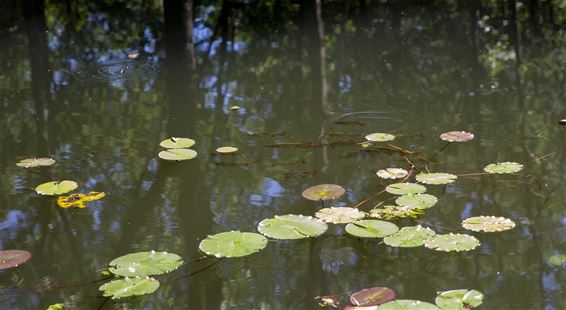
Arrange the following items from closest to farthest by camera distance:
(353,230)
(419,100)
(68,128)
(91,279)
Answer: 1. (91,279)
2. (353,230)
3. (68,128)
4. (419,100)

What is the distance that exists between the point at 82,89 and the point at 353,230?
2.70 metres

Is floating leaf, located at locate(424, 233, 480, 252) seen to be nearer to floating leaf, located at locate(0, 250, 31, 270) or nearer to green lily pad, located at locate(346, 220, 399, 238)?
green lily pad, located at locate(346, 220, 399, 238)

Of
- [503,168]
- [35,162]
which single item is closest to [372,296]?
[503,168]

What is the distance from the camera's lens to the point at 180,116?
12.7 feet

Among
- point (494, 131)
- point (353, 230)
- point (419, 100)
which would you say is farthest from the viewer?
point (419, 100)

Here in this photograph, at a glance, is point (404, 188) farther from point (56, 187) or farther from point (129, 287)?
point (56, 187)

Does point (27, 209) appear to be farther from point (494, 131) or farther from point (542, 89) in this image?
point (542, 89)

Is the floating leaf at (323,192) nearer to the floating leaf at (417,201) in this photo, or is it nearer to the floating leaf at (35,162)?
the floating leaf at (417,201)

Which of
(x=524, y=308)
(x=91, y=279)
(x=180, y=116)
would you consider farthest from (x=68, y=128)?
(x=524, y=308)

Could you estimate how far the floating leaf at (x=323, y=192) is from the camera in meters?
2.62

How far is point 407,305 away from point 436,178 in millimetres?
1015

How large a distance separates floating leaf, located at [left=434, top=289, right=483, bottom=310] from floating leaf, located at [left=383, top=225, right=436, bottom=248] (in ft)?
1.02

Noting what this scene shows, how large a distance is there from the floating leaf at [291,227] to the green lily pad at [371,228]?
9 centimetres

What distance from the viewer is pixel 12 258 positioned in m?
2.29
